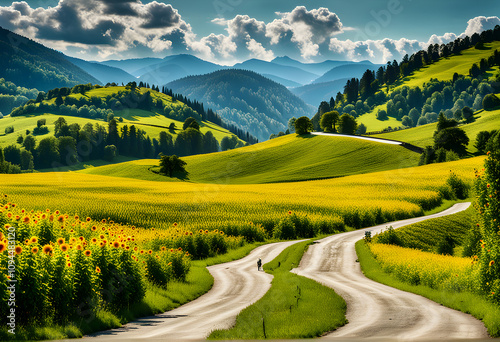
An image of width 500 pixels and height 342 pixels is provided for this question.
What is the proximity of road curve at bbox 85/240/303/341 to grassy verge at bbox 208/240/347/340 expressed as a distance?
818 mm

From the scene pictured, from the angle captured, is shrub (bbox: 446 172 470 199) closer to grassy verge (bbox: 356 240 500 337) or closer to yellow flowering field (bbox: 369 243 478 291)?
yellow flowering field (bbox: 369 243 478 291)

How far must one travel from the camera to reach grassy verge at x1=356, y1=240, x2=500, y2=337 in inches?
698

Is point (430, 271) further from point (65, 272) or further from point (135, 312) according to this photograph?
point (65, 272)

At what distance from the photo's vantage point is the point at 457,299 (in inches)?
895

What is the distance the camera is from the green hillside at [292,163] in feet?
391

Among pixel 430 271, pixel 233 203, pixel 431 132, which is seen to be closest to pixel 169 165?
pixel 233 203

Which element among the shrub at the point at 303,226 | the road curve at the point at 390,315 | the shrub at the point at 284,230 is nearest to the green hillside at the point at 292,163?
the shrub at the point at 303,226

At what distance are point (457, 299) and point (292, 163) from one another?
361 ft

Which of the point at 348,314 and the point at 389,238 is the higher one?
the point at 348,314

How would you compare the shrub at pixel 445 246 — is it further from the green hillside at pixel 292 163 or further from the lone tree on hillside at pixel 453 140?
the lone tree on hillside at pixel 453 140

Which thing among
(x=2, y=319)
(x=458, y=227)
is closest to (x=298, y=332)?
(x=2, y=319)

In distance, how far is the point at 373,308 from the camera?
Answer: 20.8 m

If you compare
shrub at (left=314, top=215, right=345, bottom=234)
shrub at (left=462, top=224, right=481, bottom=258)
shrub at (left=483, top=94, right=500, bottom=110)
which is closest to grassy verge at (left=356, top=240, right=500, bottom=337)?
shrub at (left=462, top=224, right=481, bottom=258)

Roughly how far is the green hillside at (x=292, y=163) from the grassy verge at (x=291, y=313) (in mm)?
89567
